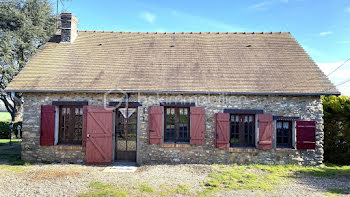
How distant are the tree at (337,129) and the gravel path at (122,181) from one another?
2235mm

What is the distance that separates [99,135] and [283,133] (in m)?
6.69

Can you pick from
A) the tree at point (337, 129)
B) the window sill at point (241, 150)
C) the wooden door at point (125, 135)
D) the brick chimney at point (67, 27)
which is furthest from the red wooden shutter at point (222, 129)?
the brick chimney at point (67, 27)

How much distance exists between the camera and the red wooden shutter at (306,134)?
8.08m

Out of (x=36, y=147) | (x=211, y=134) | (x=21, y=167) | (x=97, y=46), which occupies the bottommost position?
(x=21, y=167)

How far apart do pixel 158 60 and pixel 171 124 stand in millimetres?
2903

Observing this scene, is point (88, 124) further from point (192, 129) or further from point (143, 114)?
point (192, 129)

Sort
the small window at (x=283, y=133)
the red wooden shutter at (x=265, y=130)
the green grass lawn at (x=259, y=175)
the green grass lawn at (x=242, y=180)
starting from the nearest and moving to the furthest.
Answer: the green grass lawn at (x=242, y=180) < the green grass lawn at (x=259, y=175) < the red wooden shutter at (x=265, y=130) < the small window at (x=283, y=133)

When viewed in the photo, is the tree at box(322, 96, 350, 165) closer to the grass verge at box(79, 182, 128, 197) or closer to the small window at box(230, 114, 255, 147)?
the small window at box(230, 114, 255, 147)

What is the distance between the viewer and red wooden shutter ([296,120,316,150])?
318 inches

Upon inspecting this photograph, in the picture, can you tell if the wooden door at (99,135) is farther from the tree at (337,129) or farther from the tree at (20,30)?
the tree at (20,30)

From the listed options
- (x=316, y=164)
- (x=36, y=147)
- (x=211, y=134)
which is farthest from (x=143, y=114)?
(x=316, y=164)

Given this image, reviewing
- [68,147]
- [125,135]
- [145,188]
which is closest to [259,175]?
[145,188]

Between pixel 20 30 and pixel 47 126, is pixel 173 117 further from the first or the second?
pixel 20 30

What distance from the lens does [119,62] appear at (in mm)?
9531
